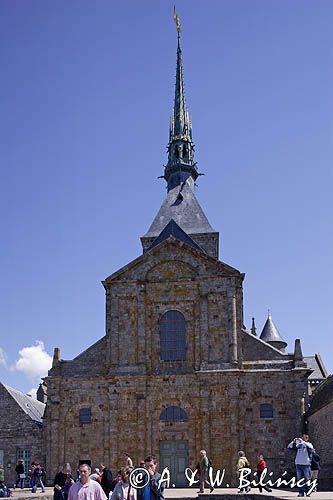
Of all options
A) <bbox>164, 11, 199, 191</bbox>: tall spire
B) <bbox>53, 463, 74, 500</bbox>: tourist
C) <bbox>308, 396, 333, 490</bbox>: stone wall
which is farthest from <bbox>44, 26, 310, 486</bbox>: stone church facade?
<bbox>53, 463, 74, 500</bbox>: tourist

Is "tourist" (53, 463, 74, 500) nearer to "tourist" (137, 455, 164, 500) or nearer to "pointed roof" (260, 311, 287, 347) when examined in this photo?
"tourist" (137, 455, 164, 500)

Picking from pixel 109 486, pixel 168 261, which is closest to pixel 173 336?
pixel 168 261

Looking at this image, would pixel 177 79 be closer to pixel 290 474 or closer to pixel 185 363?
pixel 185 363

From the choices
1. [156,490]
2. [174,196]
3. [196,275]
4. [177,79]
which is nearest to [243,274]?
[196,275]

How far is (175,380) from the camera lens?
38.8 metres

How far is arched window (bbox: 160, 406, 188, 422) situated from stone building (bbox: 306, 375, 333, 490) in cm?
633

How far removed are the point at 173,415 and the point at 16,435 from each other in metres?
9.73

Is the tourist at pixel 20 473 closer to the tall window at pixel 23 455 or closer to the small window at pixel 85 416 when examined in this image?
the tall window at pixel 23 455

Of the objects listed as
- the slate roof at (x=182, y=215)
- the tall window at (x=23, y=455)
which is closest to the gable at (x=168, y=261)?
the slate roof at (x=182, y=215)

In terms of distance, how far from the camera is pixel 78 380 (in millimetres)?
39625

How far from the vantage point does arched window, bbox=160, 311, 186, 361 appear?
130 ft

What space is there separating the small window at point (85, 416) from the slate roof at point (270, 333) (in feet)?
68.8

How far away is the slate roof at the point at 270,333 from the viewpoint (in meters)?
56.8

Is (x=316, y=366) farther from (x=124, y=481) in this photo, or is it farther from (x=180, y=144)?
(x=124, y=481)
